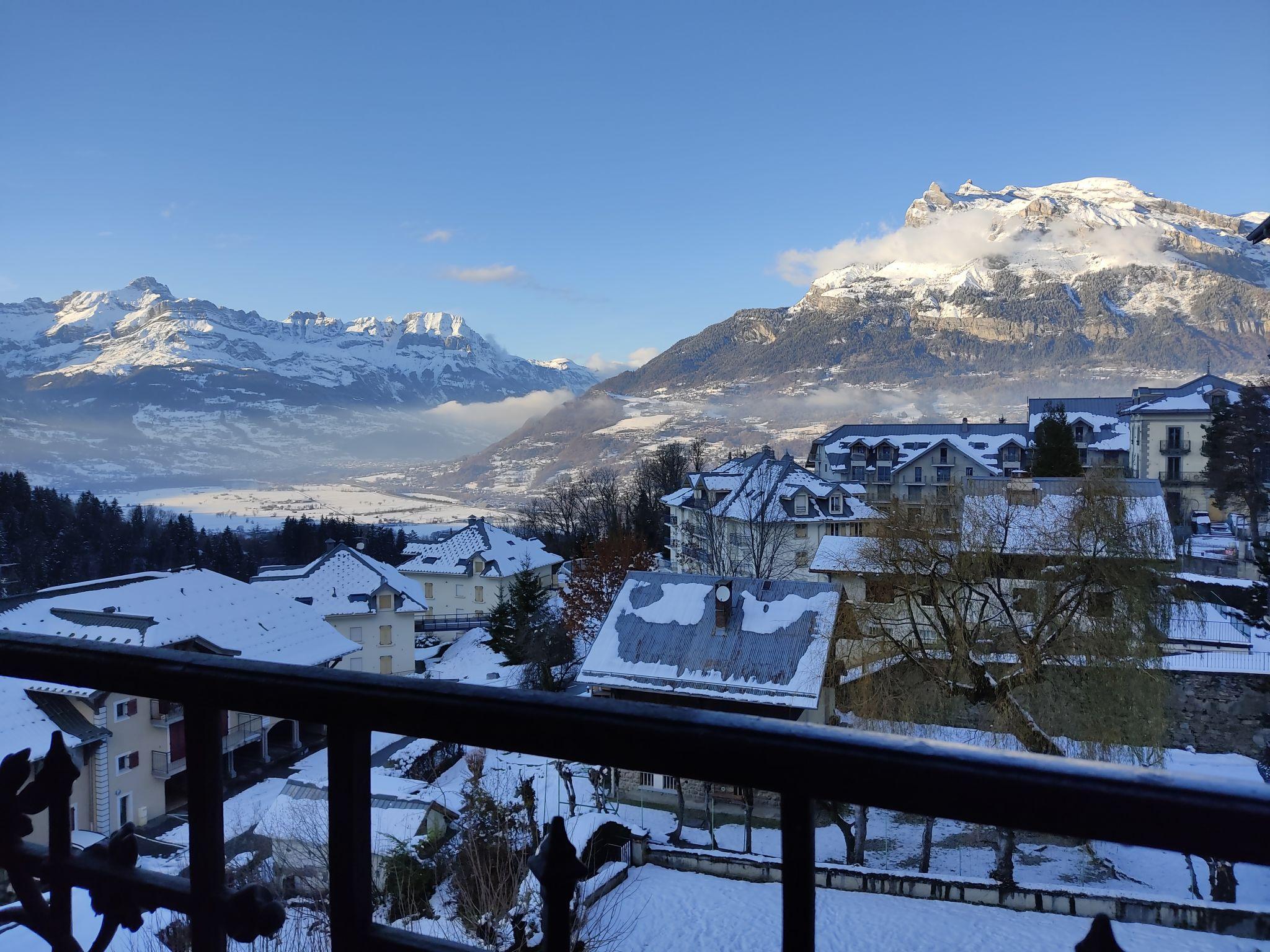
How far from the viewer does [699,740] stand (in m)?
0.80

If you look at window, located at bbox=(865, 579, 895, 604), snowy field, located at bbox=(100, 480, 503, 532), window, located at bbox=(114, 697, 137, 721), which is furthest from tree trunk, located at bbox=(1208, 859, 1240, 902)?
snowy field, located at bbox=(100, 480, 503, 532)

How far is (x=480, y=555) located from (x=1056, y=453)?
27733 mm

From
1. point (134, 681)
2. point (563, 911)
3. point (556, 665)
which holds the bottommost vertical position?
point (556, 665)

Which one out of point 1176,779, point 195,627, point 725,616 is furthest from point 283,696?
point 195,627

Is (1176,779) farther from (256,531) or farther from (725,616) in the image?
(256,531)

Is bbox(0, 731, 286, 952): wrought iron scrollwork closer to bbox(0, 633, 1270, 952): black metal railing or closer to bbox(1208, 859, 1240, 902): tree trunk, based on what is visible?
bbox(0, 633, 1270, 952): black metal railing

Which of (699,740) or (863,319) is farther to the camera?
(863,319)

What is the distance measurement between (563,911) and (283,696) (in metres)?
0.46

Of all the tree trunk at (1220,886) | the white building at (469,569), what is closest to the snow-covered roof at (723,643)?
the tree trunk at (1220,886)

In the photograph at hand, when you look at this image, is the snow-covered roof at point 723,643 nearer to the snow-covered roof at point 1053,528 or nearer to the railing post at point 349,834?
the snow-covered roof at point 1053,528

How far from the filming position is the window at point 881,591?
15.6m

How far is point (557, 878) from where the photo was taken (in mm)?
940

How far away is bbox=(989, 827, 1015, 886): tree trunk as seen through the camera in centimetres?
572

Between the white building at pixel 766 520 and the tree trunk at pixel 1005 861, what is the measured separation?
68.9 ft
